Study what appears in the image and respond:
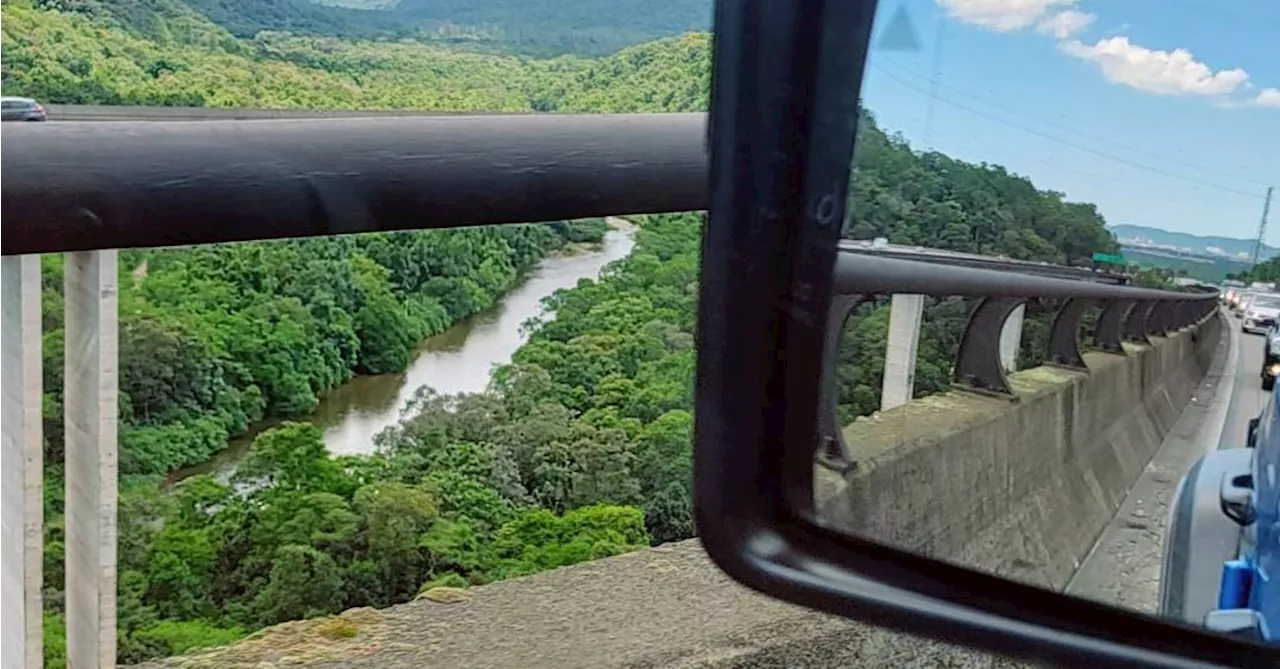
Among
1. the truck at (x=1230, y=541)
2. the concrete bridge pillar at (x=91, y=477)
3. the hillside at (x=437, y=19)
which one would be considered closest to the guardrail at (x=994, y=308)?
the truck at (x=1230, y=541)

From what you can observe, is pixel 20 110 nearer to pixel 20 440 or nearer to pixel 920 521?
pixel 20 440

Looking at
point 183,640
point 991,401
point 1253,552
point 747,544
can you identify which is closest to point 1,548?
point 183,640

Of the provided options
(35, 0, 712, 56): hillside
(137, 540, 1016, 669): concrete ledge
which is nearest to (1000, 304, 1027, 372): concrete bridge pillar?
(137, 540, 1016, 669): concrete ledge

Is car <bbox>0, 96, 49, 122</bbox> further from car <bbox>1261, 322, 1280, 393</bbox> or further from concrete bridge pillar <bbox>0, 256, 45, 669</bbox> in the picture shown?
car <bbox>1261, 322, 1280, 393</bbox>

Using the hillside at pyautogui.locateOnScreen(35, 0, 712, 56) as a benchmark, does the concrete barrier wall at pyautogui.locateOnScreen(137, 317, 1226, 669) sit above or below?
below

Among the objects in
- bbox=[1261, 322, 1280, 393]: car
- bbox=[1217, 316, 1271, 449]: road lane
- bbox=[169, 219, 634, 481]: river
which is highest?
bbox=[1261, 322, 1280, 393]: car

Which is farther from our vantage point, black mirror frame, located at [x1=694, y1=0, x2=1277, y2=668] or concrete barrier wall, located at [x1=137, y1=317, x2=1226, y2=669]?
concrete barrier wall, located at [x1=137, y1=317, x2=1226, y2=669]

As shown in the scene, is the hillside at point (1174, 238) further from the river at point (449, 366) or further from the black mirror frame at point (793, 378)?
the river at point (449, 366)

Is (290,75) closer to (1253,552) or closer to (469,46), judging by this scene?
(469,46)
